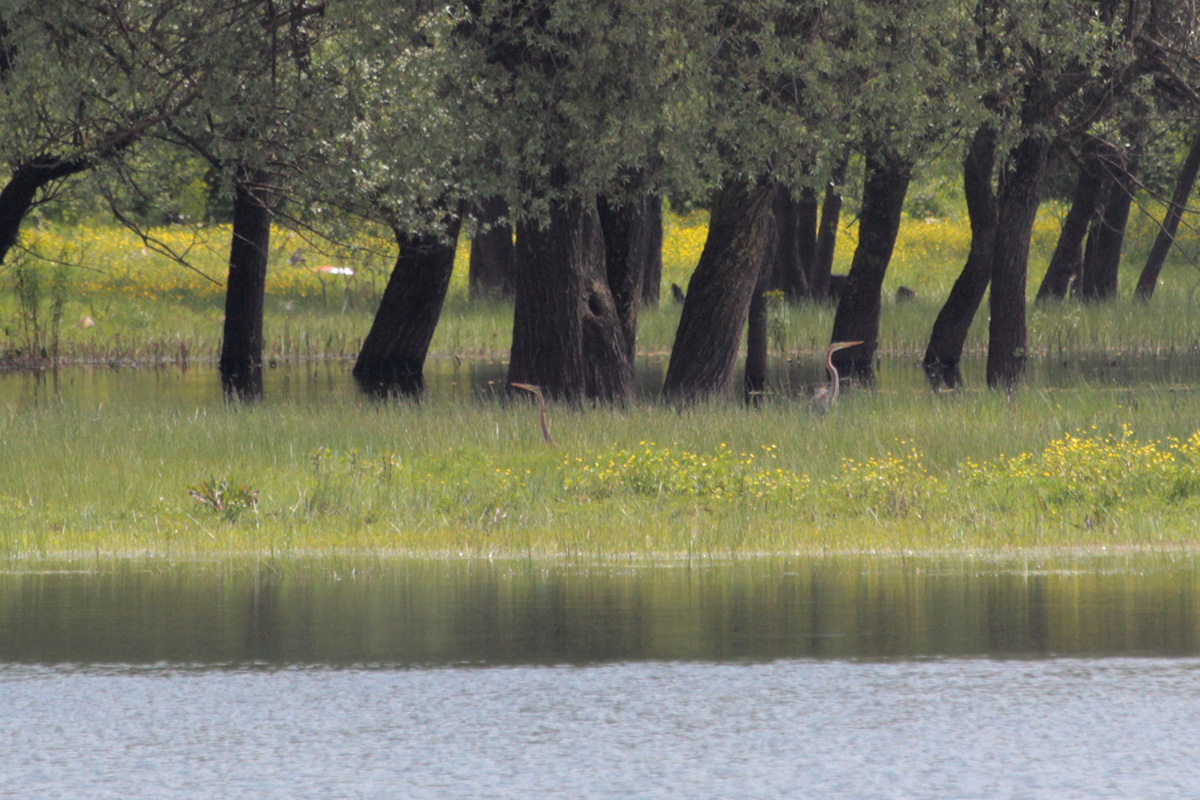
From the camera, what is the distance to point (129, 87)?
742 inches

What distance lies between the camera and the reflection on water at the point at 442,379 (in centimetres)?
2517

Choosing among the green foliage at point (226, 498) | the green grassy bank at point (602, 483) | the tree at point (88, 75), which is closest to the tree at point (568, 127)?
the green grassy bank at point (602, 483)

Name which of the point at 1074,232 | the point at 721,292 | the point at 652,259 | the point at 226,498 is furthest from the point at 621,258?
the point at 652,259

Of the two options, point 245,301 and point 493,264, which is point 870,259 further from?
point 493,264

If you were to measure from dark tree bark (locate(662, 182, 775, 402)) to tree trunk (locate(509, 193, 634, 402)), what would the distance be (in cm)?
90

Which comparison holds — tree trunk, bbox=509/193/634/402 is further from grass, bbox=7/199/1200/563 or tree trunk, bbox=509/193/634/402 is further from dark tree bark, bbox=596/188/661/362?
dark tree bark, bbox=596/188/661/362

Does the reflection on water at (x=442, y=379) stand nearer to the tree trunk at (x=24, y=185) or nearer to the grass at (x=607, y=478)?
the tree trunk at (x=24, y=185)

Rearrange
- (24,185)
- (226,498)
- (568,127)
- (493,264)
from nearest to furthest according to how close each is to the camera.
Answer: (226,498)
(568,127)
(24,185)
(493,264)

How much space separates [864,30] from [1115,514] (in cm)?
730

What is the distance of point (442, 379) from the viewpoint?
3008 cm

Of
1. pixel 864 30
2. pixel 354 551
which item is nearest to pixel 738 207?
pixel 864 30

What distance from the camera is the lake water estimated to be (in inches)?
241

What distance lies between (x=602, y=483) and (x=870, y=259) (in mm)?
14880

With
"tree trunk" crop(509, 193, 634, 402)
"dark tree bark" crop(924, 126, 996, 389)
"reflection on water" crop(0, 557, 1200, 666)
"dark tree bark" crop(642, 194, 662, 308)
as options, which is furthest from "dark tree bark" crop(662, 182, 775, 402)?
"dark tree bark" crop(642, 194, 662, 308)
